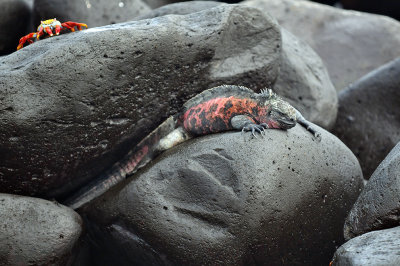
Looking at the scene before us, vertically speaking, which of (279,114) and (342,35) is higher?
(279,114)

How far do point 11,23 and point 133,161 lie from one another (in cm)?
290

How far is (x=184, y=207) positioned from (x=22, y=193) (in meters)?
1.39

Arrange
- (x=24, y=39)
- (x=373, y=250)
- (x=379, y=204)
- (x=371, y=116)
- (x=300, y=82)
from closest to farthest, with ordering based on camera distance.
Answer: (x=373, y=250) < (x=379, y=204) < (x=24, y=39) < (x=300, y=82) < (x=371, y=116)

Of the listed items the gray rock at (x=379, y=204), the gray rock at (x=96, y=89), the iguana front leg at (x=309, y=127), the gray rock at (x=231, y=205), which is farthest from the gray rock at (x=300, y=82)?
the gray rock at (x=379, y=204)

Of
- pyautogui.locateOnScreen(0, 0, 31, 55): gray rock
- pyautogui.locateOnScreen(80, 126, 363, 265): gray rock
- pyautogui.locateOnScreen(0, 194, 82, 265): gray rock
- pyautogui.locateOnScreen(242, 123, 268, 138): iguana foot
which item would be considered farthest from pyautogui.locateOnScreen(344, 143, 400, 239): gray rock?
pyautogui.locateOnScreen(0, 0, 31, 55): gray rock

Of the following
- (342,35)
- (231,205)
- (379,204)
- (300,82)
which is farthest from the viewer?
(342,35)

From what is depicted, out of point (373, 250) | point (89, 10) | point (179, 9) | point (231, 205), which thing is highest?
point (179, 9)

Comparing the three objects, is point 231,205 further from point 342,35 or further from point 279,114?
point 342,35

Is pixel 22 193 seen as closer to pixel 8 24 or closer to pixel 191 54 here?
pixel 191 54

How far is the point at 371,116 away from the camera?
8.10m

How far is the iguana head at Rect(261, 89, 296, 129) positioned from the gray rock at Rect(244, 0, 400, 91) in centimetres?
438

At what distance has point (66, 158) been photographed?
5.36m

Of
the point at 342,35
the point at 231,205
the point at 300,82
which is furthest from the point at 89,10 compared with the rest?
the point at 342,35

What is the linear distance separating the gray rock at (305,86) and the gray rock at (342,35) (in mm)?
2253
